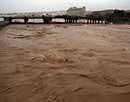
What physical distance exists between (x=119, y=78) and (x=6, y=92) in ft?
8.83

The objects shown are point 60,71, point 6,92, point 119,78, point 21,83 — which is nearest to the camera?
point 6,92

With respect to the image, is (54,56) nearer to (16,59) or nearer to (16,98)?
(16,59)

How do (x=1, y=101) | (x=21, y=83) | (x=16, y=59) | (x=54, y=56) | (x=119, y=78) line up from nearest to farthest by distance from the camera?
(x=1, y=101) < (x=21, y=83) < (x=119, y=78) < (x=16, y=59) < (x=54, y=56)

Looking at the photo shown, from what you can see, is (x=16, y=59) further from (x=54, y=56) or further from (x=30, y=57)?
(x=54, y=56)

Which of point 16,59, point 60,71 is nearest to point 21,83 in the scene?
point 60,71

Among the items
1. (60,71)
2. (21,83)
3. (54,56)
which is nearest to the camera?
(21,83)

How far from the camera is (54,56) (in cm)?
635

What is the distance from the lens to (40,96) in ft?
10.6

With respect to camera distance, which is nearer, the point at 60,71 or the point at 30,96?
the point at 30,96

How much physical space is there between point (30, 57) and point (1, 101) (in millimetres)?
3136

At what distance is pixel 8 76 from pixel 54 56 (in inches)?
93.2

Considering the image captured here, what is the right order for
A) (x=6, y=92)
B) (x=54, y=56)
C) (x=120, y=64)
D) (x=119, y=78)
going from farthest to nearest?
(x=54, y=56), (x=120, y=64), (x=119, y=78), (x=6, y=92)

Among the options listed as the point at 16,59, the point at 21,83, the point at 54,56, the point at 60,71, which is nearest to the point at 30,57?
the point at 16,59

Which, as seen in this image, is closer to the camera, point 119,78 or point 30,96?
point 30,96
